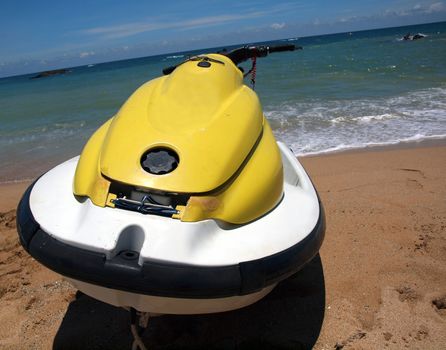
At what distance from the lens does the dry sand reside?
1994mm

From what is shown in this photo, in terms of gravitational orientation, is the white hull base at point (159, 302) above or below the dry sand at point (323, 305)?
above

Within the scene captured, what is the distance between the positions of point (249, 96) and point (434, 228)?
173 cm

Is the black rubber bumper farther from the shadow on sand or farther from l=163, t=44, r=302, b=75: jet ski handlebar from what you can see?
l=163, t=44, r=302, b=75: jet ski handlebar

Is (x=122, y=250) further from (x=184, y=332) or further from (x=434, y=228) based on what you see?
(x=434, y=228)

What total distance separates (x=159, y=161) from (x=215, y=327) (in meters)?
1.01

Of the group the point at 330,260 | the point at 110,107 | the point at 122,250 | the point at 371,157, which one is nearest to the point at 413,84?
the point at 371,157

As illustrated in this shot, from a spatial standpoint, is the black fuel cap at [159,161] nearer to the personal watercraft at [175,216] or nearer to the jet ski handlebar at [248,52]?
the personal watercraft at [175,216]

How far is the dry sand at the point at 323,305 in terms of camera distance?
1.99 m

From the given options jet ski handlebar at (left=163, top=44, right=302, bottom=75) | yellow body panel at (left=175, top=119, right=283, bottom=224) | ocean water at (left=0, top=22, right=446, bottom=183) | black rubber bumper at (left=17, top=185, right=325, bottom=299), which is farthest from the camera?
ocean water at (left=0, top=22, right=446, bottom=183)

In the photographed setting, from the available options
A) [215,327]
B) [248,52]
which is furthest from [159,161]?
[248,52]

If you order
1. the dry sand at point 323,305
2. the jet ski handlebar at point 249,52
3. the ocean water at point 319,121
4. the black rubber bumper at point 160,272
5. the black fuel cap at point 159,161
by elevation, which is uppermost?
the jet ski handlebar at point 249,52

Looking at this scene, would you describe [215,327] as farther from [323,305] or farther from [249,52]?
[249,52]

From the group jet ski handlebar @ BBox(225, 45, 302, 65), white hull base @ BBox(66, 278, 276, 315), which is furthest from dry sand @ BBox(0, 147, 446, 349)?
jet ski handlebar @ BBox(225, 45, 302, 65)

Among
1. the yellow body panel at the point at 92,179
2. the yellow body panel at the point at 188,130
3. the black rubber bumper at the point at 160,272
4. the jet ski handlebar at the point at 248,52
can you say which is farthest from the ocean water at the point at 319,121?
the black rubber bumper at the point at 160,272
